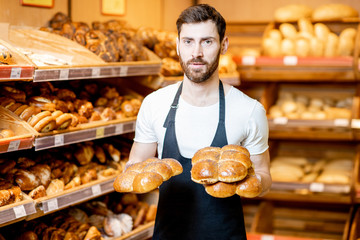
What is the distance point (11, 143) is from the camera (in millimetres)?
2502

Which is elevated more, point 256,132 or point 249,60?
point 249,60

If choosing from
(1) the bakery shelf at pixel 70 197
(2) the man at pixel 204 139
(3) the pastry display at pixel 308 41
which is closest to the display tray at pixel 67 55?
(1) the bakery shelf at pixel 70 197

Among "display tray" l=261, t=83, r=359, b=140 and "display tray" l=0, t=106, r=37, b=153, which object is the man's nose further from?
"display tray" l=261, t=83, r=359, b=140

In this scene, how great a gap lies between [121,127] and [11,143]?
3.05ft

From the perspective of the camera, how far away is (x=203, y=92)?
226 centimetres

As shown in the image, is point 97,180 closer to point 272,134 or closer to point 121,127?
point 121,127

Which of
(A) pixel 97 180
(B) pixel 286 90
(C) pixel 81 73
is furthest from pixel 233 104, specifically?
(B) pixel 286 90

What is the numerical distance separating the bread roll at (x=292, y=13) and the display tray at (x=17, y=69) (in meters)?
2.63

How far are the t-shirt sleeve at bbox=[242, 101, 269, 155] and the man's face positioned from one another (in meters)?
0.29

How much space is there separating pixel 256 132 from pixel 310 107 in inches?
94.6

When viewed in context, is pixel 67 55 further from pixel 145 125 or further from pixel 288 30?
pixel 288 30

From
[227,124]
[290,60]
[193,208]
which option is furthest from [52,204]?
[290,60]

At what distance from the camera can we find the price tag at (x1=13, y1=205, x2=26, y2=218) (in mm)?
2534

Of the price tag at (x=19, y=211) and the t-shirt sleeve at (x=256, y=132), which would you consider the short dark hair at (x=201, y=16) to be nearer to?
the t-shirt sleeve at (x=256, y=132)
